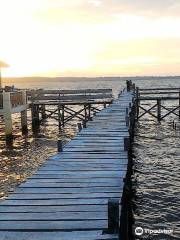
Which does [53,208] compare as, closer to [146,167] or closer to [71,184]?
[71,184]

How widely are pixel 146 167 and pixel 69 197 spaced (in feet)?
47.7

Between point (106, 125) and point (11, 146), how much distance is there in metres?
11.5

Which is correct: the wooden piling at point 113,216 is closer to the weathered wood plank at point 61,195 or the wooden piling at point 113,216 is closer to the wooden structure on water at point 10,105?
the weathered wood plank at point 61,195

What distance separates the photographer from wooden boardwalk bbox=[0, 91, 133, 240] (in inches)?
258

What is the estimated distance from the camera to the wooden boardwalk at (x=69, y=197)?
6.56m

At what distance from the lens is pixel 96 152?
1313cm

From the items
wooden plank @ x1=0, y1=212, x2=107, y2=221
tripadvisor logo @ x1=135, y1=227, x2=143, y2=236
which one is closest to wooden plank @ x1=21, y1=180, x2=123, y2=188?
wooden plank @ x1=0, y1=212, x2=107, y2=221

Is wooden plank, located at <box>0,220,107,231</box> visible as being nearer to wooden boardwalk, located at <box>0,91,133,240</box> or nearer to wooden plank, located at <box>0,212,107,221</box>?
wooden boardwalk, located at <box>0,91,133,240</box>

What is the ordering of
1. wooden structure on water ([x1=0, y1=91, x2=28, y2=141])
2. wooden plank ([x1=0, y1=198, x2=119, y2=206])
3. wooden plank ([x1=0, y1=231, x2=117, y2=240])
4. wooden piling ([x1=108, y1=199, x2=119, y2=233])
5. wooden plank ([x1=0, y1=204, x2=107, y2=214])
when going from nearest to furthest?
wooden plank ([x1=0, y1=231, x2=117, y2=240]) < wooden piling ([x1=108, y1=199, x2=119, y2=233]) < wooden plank ([x1=0, y1=204, x2=107, y2=214]) < wooden plank ([x1=0, y1=198, x2=119, y2=206]) < wooden structure on water ([x1=0, y1=91, x2=28, y2=141])

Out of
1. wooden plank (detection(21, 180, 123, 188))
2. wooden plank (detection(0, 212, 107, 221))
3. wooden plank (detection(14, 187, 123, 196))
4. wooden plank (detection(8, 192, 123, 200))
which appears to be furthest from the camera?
wooden plank (detection(21, 180, 123, 188))

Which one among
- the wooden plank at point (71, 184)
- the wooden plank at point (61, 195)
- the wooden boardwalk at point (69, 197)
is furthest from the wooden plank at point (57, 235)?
the wooden plank at point (71, 184)

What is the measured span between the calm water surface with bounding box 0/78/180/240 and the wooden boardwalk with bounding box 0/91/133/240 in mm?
3012

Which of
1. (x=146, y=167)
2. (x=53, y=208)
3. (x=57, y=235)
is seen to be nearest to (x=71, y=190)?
(x=53, y=208)

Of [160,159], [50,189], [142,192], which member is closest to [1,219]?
[50,189]
